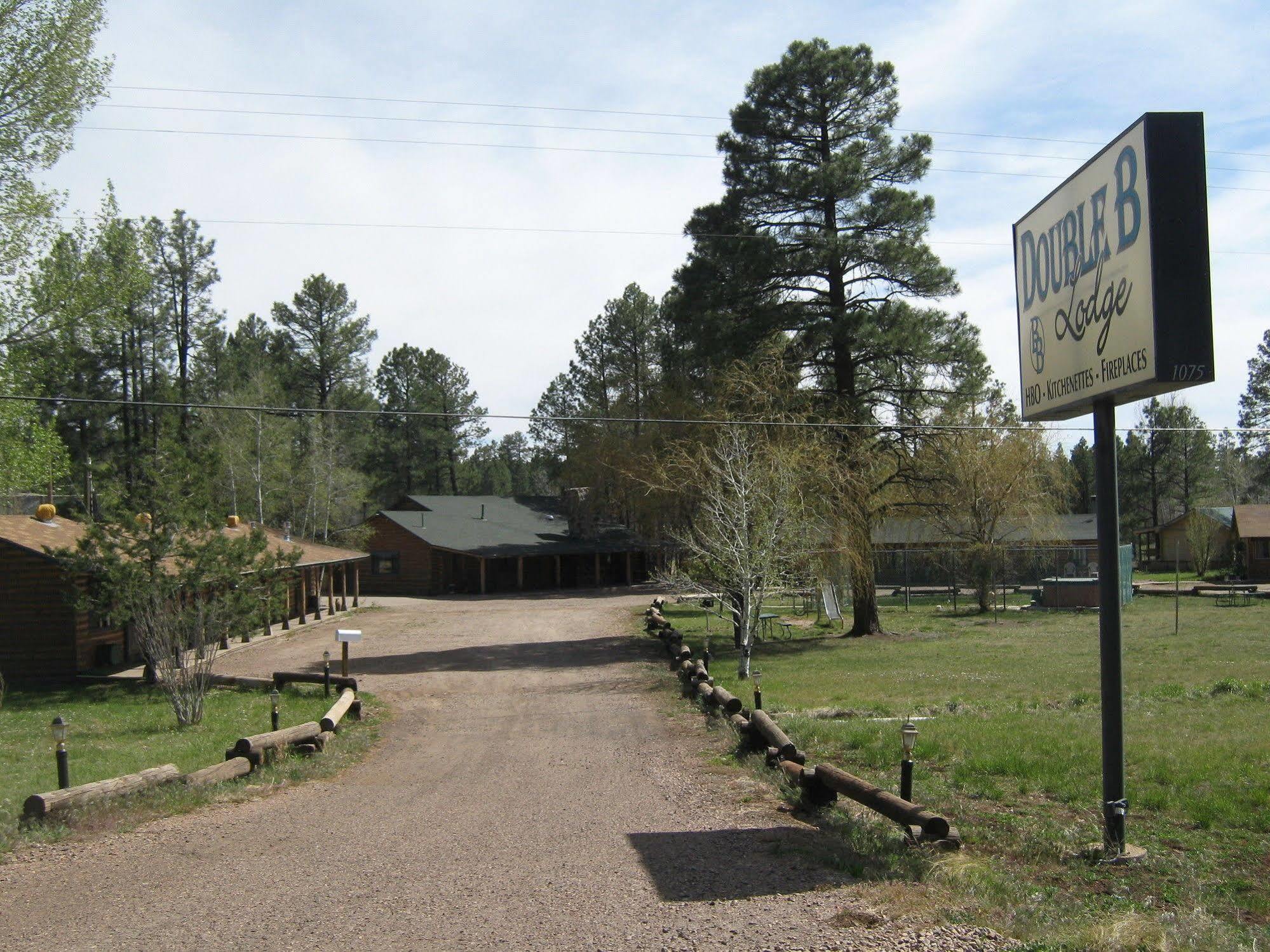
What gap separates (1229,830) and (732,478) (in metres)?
12.8

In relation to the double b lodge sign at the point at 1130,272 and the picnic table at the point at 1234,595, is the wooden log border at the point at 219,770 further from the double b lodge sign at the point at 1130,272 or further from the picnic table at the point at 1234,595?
the picnic table at the point at 1234,595

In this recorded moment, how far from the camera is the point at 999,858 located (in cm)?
688

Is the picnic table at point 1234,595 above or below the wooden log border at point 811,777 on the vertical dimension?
below

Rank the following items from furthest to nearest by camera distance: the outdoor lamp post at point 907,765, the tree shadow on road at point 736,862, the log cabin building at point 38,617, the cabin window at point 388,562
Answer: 1. the cabin window at point 388,562
2. the log cabin building at point 38,617
3. the outdoor lamp post at point 907,765
4. the tree shadow on road at point 736,862

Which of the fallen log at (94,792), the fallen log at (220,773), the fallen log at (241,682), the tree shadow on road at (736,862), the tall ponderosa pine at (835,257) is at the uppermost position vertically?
the tall ponderosa pine at (835,257)

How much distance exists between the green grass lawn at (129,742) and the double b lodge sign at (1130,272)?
29.1 feet

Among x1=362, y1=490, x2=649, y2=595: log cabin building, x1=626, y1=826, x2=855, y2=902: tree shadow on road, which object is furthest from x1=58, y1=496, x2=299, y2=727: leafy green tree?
x1=362, y1=490, x2=649, y2=595: log cabin building

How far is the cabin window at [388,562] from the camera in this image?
4950 cm

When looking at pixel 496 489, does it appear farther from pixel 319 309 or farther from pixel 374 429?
pixel 319 309

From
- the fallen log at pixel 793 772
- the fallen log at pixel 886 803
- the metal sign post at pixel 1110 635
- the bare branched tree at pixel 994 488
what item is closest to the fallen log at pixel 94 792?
the fallen log at pixel 793 772

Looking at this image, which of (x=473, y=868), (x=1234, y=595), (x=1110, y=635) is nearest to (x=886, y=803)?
(x=1110, y=635)

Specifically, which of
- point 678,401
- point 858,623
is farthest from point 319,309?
point 858,623

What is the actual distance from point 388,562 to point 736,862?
44.7 metres

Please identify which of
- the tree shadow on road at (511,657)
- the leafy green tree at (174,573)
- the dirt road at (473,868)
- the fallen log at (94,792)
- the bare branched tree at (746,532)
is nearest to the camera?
the dirt road at (473,868)
